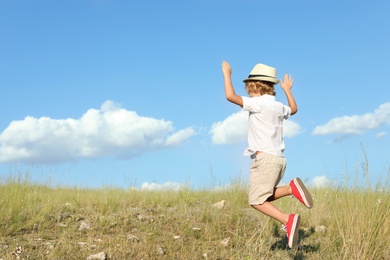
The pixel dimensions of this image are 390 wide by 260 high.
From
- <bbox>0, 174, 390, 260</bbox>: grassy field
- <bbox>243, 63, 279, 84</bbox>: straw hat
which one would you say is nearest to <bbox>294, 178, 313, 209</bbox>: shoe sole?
<bbox>0, 174, 390, 260</bbox>: grassy field

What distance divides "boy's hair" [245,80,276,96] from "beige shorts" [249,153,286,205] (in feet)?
2.84

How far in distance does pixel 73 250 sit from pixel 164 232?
1.37 meters

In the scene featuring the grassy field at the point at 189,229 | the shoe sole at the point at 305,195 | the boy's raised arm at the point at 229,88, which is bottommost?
the grassy field at the point at 189,229

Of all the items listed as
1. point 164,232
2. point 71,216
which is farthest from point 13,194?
point 164,232

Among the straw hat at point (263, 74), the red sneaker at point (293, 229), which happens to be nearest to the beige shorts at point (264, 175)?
the red sneaker at point (293, 229)

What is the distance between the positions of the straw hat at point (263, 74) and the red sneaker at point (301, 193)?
1.29m

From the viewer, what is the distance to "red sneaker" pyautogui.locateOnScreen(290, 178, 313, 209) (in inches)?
219

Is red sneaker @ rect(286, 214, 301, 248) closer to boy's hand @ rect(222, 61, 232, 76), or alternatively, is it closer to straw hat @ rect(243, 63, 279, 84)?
straw hat @ rect(243, 63, 279, 84)

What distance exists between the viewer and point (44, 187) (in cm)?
1136

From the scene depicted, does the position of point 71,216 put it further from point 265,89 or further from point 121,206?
point 265,89

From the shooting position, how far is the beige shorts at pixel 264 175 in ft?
18.4

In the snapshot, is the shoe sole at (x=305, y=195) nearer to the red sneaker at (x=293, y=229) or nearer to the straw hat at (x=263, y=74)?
the red sneaker at (x=293, y=229)

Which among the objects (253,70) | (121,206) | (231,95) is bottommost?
(121,206)

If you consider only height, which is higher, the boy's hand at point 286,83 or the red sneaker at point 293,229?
the boy's hand at point 286,83
